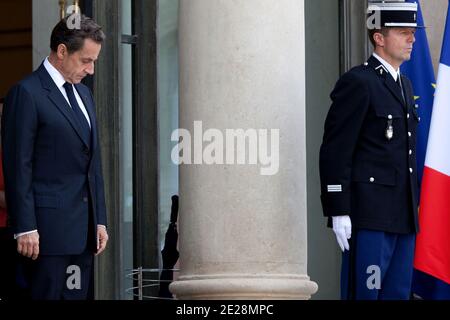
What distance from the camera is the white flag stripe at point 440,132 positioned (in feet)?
32.3

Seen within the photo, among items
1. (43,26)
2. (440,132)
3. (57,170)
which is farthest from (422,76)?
(57,170)

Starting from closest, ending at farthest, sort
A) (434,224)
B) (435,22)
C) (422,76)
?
(434,224) < (422,76) < (435,22)

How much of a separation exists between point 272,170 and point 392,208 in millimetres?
709

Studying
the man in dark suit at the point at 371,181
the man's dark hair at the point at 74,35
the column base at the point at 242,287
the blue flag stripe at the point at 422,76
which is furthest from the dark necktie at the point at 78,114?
the blue flag stripe at the point at 422,76

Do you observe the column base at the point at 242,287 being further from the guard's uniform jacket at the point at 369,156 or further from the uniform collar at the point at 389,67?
the uniform collar at the point at 389,67

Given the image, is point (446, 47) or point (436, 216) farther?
point (446, 47)

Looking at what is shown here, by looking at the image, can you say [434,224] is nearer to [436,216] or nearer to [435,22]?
[436,216]

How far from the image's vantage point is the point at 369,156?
8.82 m

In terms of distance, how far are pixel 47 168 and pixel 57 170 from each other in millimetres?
56

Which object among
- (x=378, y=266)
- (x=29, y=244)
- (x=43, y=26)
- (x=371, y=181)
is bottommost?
(x=378, y=266)

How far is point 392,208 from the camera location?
8.85 meters

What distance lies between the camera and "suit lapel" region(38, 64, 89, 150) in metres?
8.23
